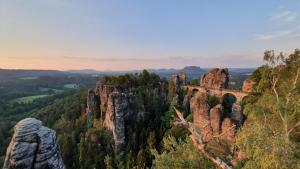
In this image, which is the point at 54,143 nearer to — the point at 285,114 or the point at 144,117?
the point at 285,114

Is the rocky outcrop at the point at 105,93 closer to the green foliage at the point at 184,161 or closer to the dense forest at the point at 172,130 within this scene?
the dense forest at the point at 172,130

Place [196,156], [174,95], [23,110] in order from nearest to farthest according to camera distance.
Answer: [196,156] < [174,95] < [23,110]

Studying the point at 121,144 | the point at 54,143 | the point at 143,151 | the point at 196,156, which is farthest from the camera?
the point at 121,144

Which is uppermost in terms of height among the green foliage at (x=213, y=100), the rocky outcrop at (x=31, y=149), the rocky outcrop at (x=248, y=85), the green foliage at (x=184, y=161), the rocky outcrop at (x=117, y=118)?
the rocky outcrop at (x=31, y=149)

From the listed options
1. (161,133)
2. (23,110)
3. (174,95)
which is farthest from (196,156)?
(23,110)

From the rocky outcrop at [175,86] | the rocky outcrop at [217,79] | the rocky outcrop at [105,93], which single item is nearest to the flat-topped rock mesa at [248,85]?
the rocky outcrop at [217,79]

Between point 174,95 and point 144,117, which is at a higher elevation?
point 174,95

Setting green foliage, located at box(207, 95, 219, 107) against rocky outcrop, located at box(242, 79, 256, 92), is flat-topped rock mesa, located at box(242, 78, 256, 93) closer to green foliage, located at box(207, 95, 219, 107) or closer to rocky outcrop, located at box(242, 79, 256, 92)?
rocky outcrop, located at box(242, 79, 256, 92)
